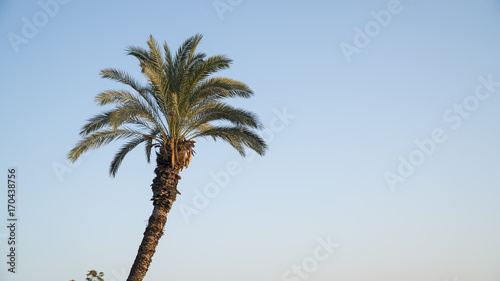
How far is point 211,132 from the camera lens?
59.5ft

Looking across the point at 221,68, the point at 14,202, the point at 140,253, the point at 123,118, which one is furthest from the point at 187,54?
the point at 14,202

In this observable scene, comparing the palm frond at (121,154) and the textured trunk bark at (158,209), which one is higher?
the palm frond at (121,154)

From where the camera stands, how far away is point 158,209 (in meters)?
17.1

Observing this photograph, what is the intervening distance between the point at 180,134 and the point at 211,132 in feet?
4.04

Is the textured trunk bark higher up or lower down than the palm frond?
lower down

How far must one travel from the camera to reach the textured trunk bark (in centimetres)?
1642

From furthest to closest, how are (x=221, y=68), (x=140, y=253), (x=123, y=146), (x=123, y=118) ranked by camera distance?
1. (x=123, y=146)
2. (x=221, y=68)
3. (x=140, y=253)
4. (x=123, y=118)

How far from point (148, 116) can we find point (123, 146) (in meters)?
2.56

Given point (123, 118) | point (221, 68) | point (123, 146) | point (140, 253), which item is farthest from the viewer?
point (123, 146)

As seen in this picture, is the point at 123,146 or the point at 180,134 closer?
the point at 180,134

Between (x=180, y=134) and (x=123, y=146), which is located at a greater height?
(x=123, y=146)

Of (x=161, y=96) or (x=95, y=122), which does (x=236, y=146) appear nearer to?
(x=161, y=96)

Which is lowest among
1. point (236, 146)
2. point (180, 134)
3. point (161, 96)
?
point (236, 146)

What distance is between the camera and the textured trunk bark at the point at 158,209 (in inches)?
647
